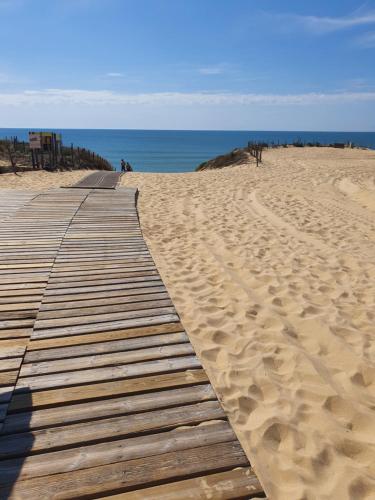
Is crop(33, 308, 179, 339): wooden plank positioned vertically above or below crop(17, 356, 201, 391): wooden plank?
above

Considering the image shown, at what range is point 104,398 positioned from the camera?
8.34 ft

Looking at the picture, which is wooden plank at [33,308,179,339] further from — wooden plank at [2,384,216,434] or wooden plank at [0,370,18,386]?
wooden plank at [2,384,216,434]

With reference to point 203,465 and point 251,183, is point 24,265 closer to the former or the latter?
point 203,465

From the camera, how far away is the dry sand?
2.41 metres

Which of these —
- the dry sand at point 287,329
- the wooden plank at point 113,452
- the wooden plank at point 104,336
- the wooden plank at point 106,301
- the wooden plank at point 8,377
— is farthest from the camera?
the wooden plank at point 106,301

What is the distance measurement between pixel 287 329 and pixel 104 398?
2191 millimetres

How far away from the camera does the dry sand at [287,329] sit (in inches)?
94.7

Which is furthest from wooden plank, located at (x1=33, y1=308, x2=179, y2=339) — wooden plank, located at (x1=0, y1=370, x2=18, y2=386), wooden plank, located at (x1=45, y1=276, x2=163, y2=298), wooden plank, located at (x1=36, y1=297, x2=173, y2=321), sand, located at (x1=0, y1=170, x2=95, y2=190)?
sand, located at (x1=0, y1=170, x2=95, y2=190)

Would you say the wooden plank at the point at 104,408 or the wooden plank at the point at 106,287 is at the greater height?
the wooden plank at the point at 106,287

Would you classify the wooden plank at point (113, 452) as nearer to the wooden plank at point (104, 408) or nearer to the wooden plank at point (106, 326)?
the wooden plank at point (104, 408)

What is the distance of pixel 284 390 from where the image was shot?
3002 millimetres

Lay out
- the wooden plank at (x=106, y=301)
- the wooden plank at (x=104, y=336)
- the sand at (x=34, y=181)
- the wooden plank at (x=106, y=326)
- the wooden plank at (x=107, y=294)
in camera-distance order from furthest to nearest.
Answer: the sand at (x=34, y=181) → the wooden plank at (x=107, y=294) → the wooden plank at (x=106, y=301) → the wooden plank at (x=106, y=326) → the wooden plank at (x=104, y=336)

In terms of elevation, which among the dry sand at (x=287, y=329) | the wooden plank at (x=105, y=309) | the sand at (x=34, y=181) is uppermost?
the sand at (x=34, y=181)

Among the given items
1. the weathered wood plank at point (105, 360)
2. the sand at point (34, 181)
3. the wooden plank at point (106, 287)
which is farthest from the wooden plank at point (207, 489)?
the sand at point (34, 181)
